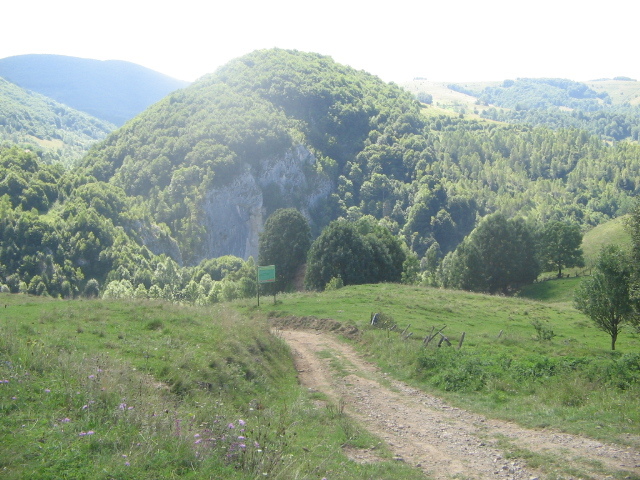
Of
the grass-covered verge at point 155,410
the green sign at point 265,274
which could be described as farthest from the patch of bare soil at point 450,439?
the green sign at point 265,274

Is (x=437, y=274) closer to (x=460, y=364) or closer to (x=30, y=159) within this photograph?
(x=460, y=364)

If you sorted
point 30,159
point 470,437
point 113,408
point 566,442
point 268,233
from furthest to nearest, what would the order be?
1. point 30,159
2. point 268,233
3. point 470,437
4. point 566,442
5. point 113,408

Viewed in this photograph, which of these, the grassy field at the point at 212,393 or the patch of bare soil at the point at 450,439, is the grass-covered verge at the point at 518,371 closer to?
the grassy field at the point at 212,393

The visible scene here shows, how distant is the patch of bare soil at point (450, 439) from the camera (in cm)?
1149

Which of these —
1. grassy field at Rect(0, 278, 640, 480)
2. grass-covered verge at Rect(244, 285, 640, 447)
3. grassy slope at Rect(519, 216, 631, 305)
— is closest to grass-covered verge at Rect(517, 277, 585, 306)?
grassy slope at Rect(519, 216, 631, 305)

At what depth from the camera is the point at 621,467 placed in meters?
11.2

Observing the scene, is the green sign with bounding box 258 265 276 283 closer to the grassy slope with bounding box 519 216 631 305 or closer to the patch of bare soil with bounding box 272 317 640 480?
the patch of bare soil with bounding box 272 317 640 480

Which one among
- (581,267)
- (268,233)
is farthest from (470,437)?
(581,267)

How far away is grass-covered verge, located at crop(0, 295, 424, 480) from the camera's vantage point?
28.9ft

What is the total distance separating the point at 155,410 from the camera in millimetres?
11180

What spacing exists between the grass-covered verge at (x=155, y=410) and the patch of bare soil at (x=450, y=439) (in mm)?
1007

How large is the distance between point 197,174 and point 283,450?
7521 inches

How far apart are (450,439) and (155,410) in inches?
298

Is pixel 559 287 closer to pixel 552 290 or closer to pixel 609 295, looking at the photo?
pixel 552 290
